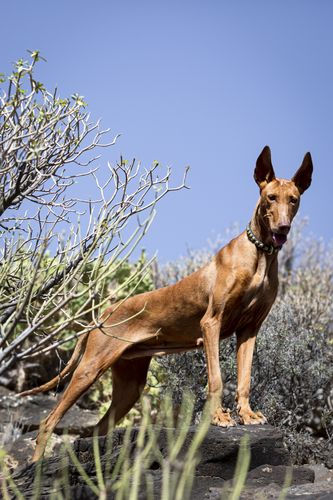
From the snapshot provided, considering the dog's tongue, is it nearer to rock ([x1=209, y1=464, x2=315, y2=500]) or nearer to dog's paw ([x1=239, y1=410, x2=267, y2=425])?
dog's paw ([x1=239, y1=410, x2=267, y2=425])

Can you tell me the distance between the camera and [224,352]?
32.9ft

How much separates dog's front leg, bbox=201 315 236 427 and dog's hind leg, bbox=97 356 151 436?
127cm

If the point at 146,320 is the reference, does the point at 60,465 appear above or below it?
below

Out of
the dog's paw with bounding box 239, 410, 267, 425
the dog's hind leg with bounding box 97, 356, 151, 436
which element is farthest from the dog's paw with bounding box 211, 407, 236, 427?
the dog's hind leg with bounding box 97, 356, 151, 436

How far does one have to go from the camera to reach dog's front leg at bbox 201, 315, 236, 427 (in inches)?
266

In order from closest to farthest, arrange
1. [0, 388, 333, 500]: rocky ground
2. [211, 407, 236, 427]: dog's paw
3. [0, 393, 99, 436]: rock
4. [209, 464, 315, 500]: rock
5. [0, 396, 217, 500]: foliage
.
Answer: [0, 396, 217, 500]: foliage
[0, 388, 333, 500]: rocky ground
[209, 464, 315, 500]: rock
[211, 407, 236, 427]: dog's paw
[0, 393, 99, 436]: rock

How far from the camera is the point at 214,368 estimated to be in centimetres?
709

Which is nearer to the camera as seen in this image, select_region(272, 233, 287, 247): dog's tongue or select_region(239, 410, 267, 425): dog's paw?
select_region(239, 410, 267, 425): dog's paw

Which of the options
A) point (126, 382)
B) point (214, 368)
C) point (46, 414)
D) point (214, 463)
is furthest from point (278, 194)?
point (46, 414)

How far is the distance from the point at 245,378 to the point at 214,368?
0.36 m

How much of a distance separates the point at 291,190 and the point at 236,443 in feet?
7.28

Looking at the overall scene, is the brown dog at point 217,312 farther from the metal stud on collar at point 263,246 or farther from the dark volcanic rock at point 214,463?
the dark volcanic rock at point 214,463

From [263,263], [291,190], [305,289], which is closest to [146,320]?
[263,263]

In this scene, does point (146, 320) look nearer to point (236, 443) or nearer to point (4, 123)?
point (236, 443)
